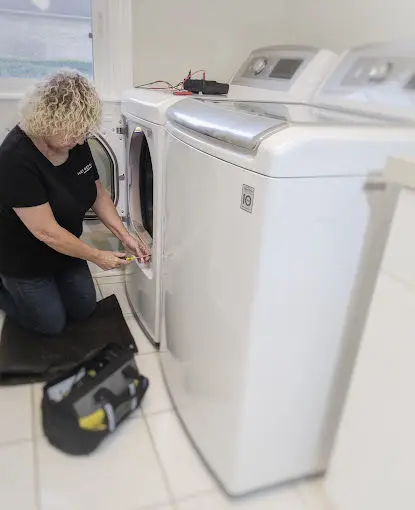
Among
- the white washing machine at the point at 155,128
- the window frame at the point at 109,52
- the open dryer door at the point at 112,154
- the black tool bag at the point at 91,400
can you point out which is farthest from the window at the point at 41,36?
the black tool bag at the point at 91,400

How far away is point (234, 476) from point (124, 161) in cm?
142

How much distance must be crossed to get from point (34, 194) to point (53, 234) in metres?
0.14

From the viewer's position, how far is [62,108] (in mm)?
1304

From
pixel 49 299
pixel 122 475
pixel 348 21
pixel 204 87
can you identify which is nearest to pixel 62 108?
pixel 204 87

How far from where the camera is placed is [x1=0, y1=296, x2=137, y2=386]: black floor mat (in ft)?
5.13

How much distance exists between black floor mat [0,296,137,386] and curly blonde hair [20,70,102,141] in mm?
793

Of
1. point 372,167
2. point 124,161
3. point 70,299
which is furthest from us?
point 124,161

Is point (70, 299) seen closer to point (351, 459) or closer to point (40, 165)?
point (40, 165)

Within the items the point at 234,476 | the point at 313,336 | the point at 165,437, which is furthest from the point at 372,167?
the point at 165,437

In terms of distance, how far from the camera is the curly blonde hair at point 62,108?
4.28 ft

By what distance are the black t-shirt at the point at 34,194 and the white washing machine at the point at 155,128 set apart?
0.75ft

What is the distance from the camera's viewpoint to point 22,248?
5.23ft

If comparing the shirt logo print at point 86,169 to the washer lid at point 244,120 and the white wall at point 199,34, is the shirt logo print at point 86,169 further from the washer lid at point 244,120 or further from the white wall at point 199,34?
the white wall at point 199,34

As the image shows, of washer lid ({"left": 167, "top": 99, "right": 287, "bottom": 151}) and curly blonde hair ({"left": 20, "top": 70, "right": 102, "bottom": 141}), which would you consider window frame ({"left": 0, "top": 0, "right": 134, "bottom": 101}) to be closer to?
curly blonde hair ({"left": 20, "top": 70, "right": 102, "bottom": 141})
